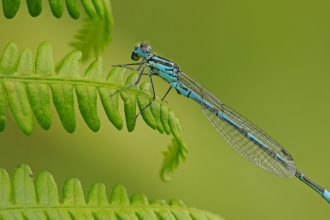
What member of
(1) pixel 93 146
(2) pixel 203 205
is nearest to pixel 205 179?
(2) pixel 203 205

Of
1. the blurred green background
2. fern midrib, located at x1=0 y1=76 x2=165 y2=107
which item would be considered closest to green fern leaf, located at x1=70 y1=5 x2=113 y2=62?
fern midrib, located at x1=0 y1=76 x2=165 y2=107

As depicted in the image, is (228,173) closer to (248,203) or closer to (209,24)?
(248,203)

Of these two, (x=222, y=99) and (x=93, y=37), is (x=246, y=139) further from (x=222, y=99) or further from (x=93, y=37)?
(x=93, y=37)

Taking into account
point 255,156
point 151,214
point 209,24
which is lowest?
point 151,214

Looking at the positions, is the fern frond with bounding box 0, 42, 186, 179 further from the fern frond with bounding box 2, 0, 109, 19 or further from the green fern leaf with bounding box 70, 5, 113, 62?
the green fern leaf with bounding box 70, 5, 113, 62

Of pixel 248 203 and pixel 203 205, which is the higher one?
pixel 248 203

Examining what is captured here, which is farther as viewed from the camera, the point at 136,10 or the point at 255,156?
the point at 136,10

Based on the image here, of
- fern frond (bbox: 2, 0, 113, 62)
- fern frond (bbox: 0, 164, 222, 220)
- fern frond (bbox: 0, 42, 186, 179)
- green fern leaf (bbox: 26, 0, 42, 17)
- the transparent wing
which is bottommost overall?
fern frond (bbox: 0, 164, 222, 220)
